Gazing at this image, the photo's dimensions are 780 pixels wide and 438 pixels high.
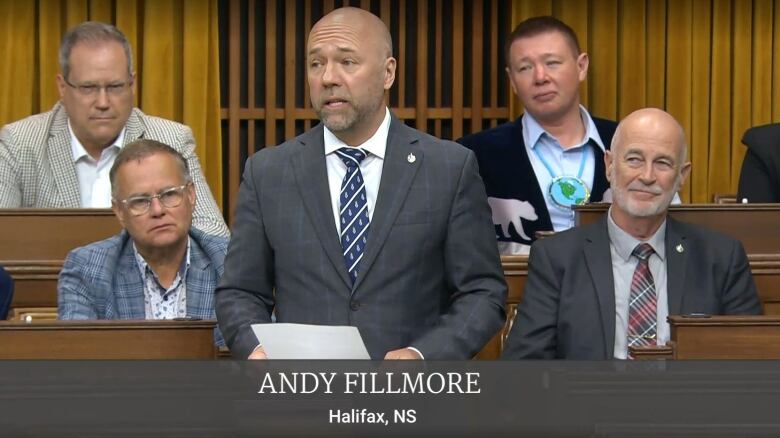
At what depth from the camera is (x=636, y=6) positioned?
6199 mm

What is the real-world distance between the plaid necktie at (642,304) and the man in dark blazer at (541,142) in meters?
0.98

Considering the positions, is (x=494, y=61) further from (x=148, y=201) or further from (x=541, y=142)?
(x=148, y=201)

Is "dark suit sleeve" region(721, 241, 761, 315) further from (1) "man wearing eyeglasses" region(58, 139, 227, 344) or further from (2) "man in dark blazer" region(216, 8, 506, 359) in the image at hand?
(1) "man wearing eyeglasses" region(58, 139, 227, 344)

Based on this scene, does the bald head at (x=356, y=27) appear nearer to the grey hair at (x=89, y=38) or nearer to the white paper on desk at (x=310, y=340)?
the white paper on desk at (x=310, y=340)

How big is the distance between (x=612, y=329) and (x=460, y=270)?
0.56m

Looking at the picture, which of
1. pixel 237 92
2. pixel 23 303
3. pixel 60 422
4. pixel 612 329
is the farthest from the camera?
pixel 237 92

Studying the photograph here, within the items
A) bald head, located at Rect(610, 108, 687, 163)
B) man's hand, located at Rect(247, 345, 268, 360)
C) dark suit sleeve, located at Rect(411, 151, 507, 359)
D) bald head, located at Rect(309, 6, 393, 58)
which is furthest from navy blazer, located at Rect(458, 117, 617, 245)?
man's hand, located at Rect(247, 345, 268, 360)

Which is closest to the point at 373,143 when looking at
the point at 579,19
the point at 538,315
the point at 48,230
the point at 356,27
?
the point at 356,27

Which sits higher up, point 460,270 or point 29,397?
point 460,270

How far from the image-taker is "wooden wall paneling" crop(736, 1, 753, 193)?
20.4 feet

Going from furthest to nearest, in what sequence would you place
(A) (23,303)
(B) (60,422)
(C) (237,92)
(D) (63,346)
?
(C) (237,92) < (A) (23,303) < (D) (63,346) < (B) (60,422)

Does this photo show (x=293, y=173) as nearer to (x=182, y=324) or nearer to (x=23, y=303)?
(x=182, y=324)

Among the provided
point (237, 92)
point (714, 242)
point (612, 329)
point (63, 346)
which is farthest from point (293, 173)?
point (237, 92)

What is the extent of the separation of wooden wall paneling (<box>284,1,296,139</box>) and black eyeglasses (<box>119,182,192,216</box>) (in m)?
2.37
